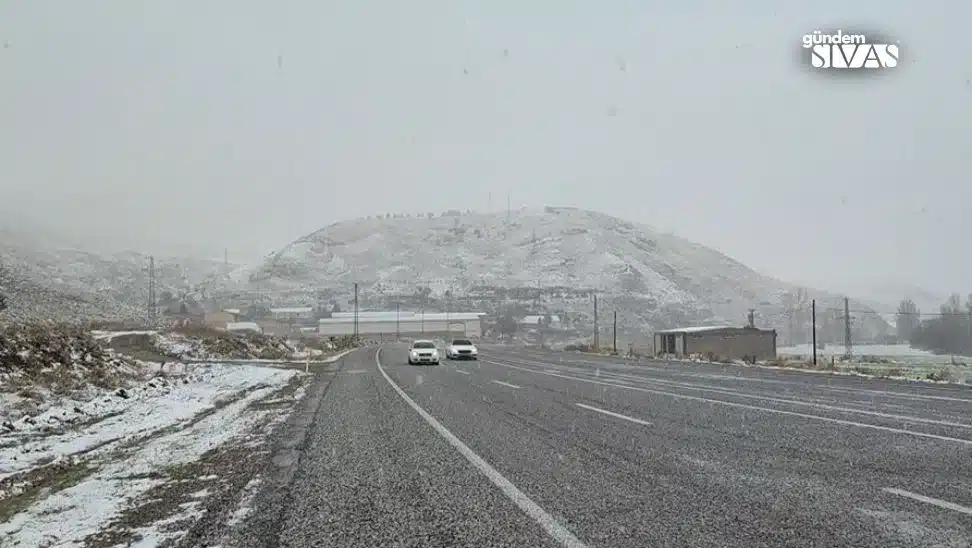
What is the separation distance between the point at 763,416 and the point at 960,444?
3.72 meters

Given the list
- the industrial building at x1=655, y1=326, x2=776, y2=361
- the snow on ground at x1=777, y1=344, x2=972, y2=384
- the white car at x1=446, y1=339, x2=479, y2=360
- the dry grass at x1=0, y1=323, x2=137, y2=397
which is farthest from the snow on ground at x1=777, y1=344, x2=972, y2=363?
the dry grass at x1=0, y1=323, x2=137, y2=397

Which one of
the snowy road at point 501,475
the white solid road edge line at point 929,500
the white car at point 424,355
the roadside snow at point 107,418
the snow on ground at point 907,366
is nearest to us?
the snowy road at point 501,475

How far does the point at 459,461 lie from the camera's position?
28.9 ft

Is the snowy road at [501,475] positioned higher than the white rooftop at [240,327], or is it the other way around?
the white rooftop at [240,327]

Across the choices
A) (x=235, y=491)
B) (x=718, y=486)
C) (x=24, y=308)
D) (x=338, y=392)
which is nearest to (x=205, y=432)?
(x=235, y=491)

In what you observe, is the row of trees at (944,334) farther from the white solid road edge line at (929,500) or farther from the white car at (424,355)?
the white solid road edge line at (929,500)

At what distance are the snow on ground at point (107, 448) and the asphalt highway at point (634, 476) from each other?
1645mm

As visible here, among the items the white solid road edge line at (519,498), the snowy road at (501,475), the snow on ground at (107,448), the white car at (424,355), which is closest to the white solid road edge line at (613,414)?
the snowy road at (501,475)

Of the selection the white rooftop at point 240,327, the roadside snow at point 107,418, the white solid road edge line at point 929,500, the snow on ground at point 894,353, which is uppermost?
the white rooftop at point 240,327

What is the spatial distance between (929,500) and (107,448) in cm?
1074

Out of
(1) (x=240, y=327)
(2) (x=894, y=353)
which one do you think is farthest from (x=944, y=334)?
(1) (x=240, y=327)

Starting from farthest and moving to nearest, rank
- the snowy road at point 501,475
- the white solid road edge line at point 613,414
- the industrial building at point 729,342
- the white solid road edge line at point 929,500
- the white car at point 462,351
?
the industrial building at point 729,342 → the white car at point 462,351 → the white solid road edge line at point 613,414 → the white solid road edge line at point 929,500 → the snowy road at point 501,475

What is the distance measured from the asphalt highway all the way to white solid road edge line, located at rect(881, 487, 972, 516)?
15 millimetres

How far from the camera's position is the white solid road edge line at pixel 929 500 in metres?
5.91
